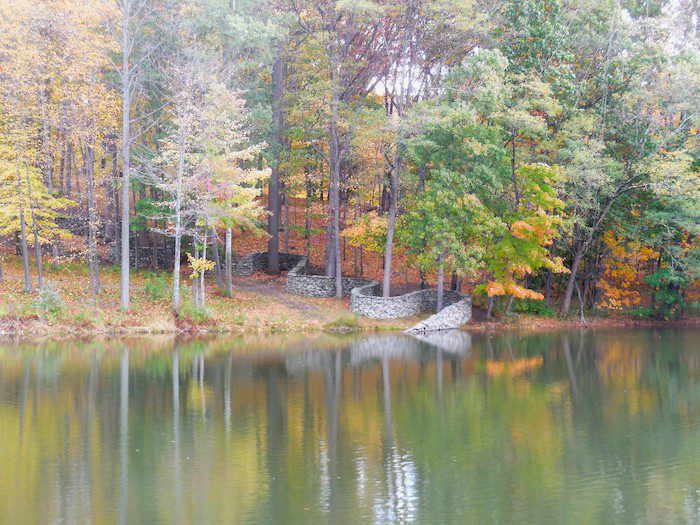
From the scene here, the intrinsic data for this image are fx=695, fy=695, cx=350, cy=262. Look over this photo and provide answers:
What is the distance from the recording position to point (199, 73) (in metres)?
24.9

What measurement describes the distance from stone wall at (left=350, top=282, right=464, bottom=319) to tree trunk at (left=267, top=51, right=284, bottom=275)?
19.0 ft

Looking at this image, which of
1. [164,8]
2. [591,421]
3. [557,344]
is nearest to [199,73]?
[164,8]

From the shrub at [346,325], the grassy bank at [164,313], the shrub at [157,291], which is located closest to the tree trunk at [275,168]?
the grassy bank at [164,313]

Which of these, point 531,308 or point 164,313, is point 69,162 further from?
point 531,308

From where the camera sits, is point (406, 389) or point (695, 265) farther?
point (695, 265)

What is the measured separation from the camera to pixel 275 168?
106 feet

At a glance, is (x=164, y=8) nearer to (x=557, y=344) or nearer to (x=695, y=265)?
(x=557, y=344)

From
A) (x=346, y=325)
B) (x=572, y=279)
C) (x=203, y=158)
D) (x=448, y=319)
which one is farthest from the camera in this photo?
(x=572, y=279)

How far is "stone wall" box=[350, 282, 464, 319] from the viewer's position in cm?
2820

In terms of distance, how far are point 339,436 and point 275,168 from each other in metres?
21.7

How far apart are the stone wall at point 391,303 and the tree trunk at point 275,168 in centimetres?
579

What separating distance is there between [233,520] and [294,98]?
25248mm

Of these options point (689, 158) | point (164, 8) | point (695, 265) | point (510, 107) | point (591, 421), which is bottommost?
point (591, 421)

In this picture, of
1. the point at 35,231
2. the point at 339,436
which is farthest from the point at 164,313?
the point at 339,436
